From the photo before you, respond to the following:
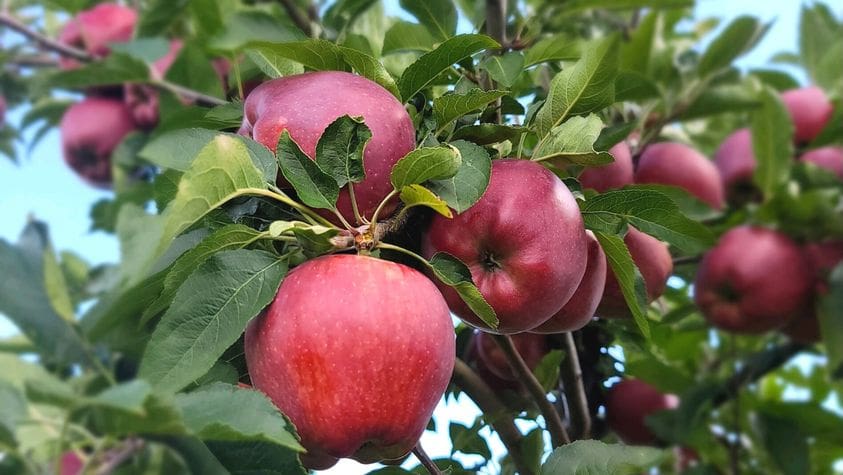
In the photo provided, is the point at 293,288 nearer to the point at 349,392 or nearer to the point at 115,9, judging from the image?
the point at 349,392

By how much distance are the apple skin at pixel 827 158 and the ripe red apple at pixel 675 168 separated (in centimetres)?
32

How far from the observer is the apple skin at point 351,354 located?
0.58m

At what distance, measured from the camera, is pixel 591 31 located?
1660 mm

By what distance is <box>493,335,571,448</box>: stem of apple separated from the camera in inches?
35.0

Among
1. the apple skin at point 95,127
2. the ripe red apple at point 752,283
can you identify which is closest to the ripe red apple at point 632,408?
the ripe red apple at point 752,283

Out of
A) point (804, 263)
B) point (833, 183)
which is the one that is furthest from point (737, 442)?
point (833, 183)

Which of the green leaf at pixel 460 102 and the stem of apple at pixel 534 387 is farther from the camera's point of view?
the stem of apple at pixel 534 387

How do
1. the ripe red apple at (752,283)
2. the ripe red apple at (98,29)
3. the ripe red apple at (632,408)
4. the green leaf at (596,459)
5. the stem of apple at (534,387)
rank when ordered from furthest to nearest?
the ripe red apple at (98,29) → the ripe red apple at (752,283) → the ripe red apple at (632,408) → the stem of apple at (534,387) → the green leaf at (596,459)

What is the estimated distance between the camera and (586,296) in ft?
2.50

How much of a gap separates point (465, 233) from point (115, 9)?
63.0 inches

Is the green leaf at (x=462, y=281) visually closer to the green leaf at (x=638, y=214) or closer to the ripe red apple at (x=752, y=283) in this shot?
the green leaf at (x=638, y=214)

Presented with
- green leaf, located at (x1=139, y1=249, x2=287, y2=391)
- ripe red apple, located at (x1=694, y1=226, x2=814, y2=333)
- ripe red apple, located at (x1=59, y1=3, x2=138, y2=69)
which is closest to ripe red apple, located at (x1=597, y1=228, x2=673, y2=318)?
green leaf, located at (x1=139, y1=249, x2=287, y2=391)

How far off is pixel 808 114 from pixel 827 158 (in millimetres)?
119

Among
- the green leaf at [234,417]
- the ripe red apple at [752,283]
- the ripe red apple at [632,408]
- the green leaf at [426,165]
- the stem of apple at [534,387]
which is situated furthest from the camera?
the ripe red apple at [752,283]
